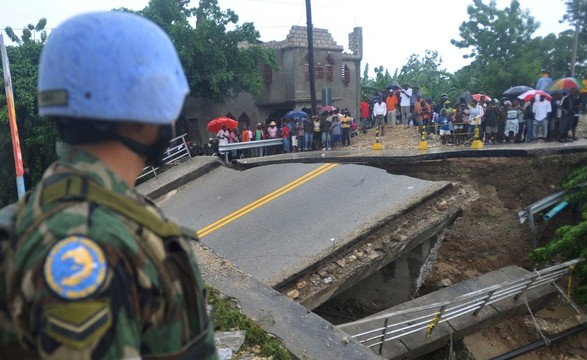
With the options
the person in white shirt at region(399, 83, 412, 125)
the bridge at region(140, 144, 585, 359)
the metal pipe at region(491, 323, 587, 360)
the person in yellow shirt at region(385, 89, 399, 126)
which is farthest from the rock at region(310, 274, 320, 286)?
the person in yellow shirt at region(385, 89, 399, 126)

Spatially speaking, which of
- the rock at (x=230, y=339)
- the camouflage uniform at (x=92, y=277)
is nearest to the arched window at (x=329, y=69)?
the rock at (x=230, y=339)

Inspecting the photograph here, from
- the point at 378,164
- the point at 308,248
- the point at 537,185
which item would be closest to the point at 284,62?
the point at 378,164

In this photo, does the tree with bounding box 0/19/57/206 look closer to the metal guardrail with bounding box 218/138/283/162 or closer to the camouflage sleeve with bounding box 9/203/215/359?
the metal guardrail with bounding box 218/138/283/162

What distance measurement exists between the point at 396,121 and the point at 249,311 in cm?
1488

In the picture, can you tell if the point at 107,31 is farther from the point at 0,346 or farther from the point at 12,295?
the point at 0,346

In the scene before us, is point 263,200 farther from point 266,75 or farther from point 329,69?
point 329,69

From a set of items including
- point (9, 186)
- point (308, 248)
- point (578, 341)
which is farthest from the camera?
point (9, 186)

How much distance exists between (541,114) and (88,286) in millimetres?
12548

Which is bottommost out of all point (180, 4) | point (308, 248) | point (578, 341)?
point (578, 341)

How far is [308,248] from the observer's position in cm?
647

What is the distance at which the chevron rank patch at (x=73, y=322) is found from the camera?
3.15ft

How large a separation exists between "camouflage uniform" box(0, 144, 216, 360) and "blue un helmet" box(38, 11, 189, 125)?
5.9 inches

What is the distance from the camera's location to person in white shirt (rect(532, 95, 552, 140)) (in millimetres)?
11211

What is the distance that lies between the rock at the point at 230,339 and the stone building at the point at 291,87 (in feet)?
62.6
